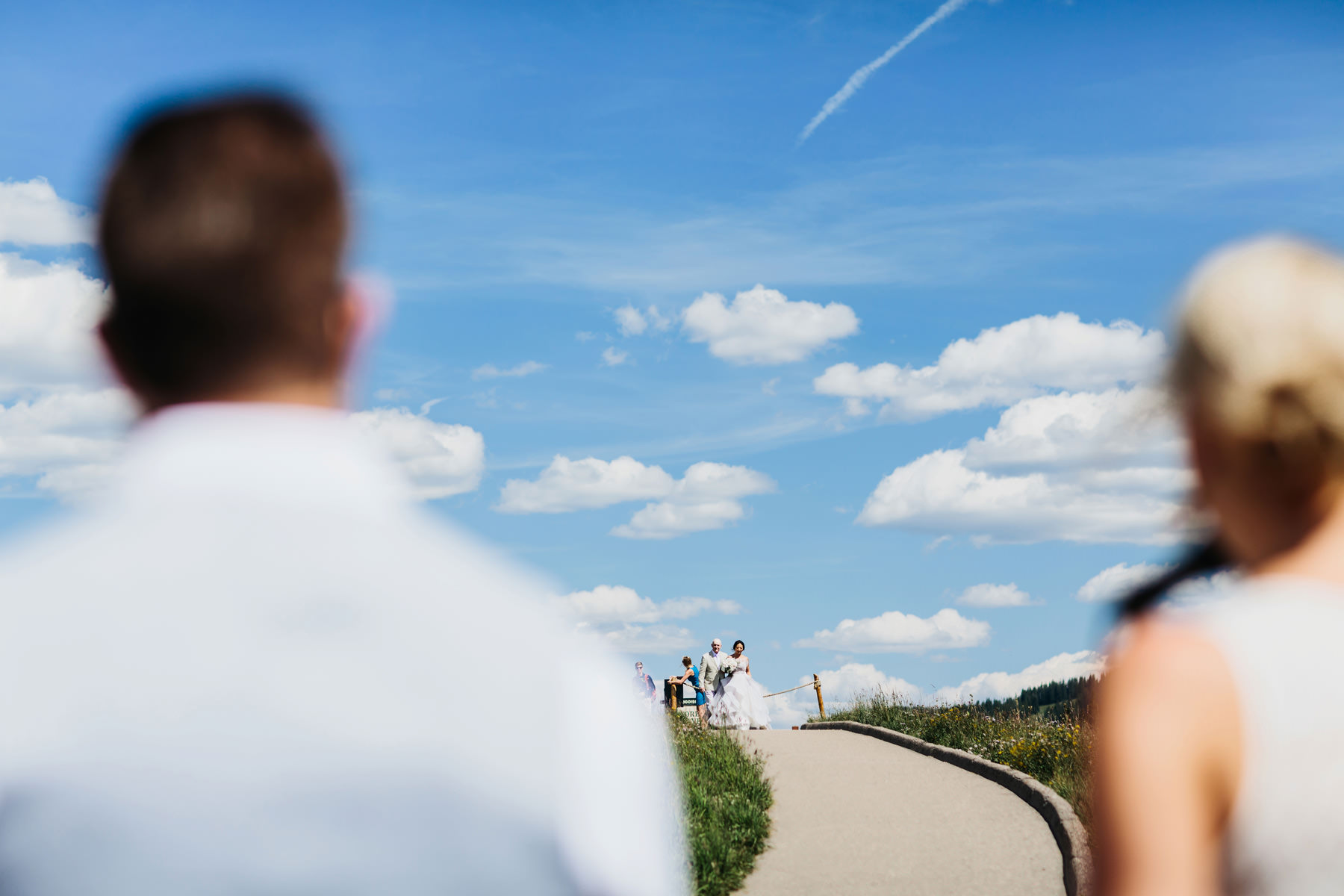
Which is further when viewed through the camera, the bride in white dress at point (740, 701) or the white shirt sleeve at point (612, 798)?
the bride in white dress at point (740, 701)

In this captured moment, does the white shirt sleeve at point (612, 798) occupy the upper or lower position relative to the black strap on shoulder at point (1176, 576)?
lower

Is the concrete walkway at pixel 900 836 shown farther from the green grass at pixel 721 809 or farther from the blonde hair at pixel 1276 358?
the blonde hair at pixel 1276 358

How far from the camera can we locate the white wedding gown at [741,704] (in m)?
24.3

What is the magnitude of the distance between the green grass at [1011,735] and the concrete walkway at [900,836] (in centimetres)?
56

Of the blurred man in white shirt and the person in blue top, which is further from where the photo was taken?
the person in blue top

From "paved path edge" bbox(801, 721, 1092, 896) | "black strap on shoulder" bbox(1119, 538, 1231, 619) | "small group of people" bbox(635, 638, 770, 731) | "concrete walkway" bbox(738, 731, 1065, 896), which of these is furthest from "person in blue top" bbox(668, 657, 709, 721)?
"black strap on shoulder" bbox(1119, 538, 1231, 619)

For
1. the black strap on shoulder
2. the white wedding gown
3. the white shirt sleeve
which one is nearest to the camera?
the white shirt sleeve

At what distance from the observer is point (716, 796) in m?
12.8

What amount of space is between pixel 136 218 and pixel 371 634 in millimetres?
508

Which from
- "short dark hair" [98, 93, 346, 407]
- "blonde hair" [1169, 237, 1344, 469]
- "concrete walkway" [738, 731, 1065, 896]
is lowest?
"concrete walkway" [738, 731, 1065, 896]

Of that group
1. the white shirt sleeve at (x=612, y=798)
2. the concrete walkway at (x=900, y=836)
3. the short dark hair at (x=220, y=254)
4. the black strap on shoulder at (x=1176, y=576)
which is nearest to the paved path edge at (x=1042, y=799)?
the concrete walkway at (x=900, y=836)

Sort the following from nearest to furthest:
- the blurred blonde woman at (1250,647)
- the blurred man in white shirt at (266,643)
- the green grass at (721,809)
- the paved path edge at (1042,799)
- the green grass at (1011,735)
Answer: the blurred man in white shirt at (266,643)
the blurred blonde woman at (1250,647)
the paved path edge at (1042,799)
the green grass at (721,809)
the green grass at (1011,735)

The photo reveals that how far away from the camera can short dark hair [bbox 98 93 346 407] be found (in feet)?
4.19

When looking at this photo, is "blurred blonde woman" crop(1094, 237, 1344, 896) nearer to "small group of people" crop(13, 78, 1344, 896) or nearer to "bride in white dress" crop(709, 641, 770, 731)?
"small group of people" crop(13, 78, 1344, 896)
